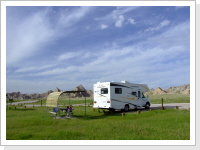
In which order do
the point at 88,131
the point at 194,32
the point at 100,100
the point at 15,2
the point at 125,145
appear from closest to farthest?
the point at 125,145, the point at 194,32, the point at 15,2, the point at 88,131, the point at 100,100

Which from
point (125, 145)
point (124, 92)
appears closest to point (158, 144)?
point (125, 145)

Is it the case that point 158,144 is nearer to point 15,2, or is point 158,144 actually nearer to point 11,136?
point 11,136

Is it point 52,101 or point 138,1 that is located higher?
point 138,1

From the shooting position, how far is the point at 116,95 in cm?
1861

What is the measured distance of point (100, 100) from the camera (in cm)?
1877

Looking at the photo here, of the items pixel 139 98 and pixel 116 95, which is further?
pixel 139 98

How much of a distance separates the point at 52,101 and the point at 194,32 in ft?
38.2

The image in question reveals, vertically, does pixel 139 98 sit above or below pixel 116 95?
below

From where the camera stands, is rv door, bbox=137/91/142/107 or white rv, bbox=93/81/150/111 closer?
white rv, bbox=93/81/150/111

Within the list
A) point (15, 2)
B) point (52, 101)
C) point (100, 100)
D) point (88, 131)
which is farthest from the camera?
point (100, 100)

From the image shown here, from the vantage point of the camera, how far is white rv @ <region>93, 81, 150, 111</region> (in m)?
18.2

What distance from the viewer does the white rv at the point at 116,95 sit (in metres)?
18.2

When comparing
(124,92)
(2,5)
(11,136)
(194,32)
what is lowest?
(11,136)

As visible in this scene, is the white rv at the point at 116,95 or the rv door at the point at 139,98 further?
the rv door at the point at 139,98
